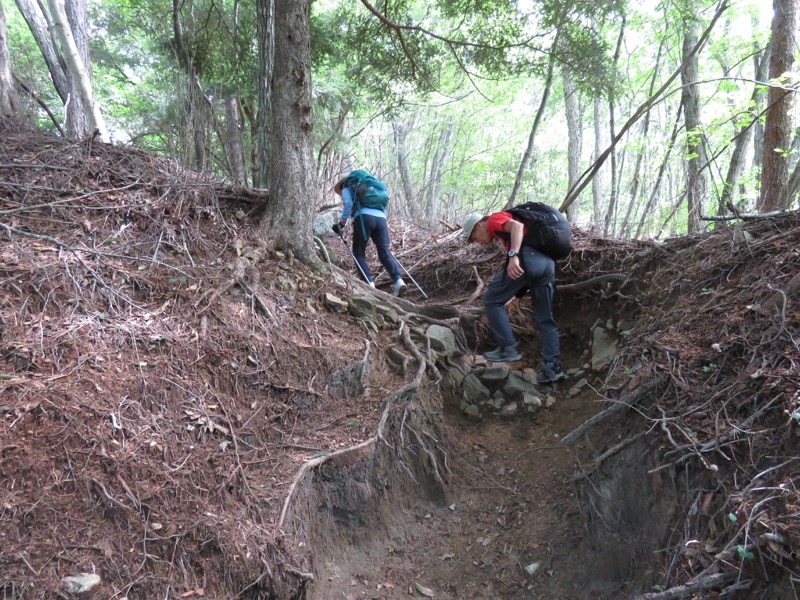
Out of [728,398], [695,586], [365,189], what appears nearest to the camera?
[695,586]

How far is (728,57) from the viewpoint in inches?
547

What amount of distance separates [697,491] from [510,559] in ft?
5.63

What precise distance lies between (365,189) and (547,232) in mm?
2659

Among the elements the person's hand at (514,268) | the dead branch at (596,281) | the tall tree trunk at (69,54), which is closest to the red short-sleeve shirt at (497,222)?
the person's hand at (514,268)

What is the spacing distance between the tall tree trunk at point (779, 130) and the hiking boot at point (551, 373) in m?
3.97

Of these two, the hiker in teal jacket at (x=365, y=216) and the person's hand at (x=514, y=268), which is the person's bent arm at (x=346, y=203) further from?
the person's hand at (x=514, y=268)

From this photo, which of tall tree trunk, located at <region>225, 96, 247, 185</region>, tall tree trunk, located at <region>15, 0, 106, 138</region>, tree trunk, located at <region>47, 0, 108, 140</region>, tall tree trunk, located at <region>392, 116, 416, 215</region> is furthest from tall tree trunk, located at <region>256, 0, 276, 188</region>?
tall tree trunk, located at <region>392, 116, 416, 215</region>

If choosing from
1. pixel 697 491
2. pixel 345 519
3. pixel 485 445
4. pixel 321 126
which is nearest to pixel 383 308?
pixel 485 445

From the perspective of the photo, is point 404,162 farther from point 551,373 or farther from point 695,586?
point 695,586

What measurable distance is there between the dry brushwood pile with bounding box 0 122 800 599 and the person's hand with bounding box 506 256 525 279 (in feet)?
3.73

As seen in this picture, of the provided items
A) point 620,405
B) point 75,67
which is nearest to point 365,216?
point 620,405

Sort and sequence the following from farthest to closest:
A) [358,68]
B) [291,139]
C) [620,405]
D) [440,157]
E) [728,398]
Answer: [440,157], [358,68], [291,139], [620,405], [728,398]

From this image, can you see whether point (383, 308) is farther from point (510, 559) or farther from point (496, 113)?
point (496, 113)

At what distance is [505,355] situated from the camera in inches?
205
